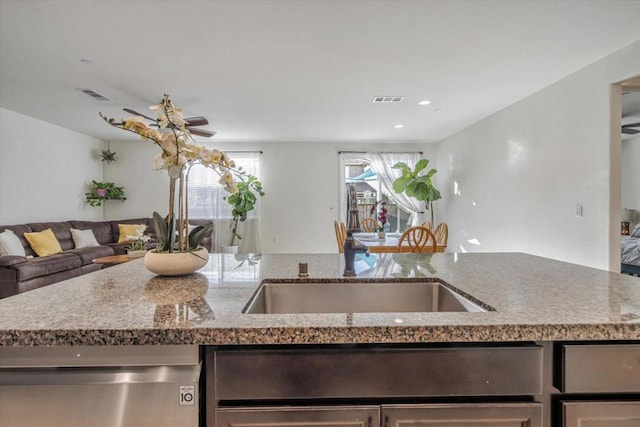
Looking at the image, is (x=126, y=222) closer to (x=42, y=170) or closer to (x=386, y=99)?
(x=42, y=170)

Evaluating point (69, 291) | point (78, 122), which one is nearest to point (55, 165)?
point (78, 122)

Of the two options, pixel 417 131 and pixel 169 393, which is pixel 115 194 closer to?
pixel 417 131

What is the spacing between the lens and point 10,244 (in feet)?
12.5

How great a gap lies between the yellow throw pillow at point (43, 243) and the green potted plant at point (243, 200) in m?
2.63

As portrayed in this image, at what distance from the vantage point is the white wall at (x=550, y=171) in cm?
282

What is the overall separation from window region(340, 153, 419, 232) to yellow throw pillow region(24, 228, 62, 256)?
15.2 ft

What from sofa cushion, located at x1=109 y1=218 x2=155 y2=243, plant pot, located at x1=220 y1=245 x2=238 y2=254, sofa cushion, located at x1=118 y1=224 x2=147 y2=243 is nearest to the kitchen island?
plant pot, located at x1=220 y1=245 x2=238 y2=254

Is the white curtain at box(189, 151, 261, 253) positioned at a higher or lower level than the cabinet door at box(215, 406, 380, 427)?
higher

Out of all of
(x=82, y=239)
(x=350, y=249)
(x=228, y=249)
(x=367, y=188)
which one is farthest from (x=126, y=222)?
(x=350, y=249)

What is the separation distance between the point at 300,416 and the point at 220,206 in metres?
6.14

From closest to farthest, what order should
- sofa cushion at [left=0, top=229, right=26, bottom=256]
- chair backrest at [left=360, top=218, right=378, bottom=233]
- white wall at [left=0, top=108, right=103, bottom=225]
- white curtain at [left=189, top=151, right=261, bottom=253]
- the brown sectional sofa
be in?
1. the brown sectional sofa
2. sofa cushion at [left=0, top=229, right=26, bottom=256]
3. white wall at [left=0, top=108, right=103, bottom=225]
4. chair backrest at [left=360, top=218, right=378, bottom=233]
5. white curtain at [left=189, top=151, right=261, bottom=253]

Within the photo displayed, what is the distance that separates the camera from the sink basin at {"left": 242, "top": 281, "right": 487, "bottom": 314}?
4.01 feet

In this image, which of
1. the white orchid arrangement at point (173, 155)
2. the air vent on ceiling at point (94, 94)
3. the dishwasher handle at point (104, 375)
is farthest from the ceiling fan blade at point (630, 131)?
the air vent on ceiling at point (94, 94)

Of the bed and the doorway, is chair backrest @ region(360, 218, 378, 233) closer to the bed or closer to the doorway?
the doorway
